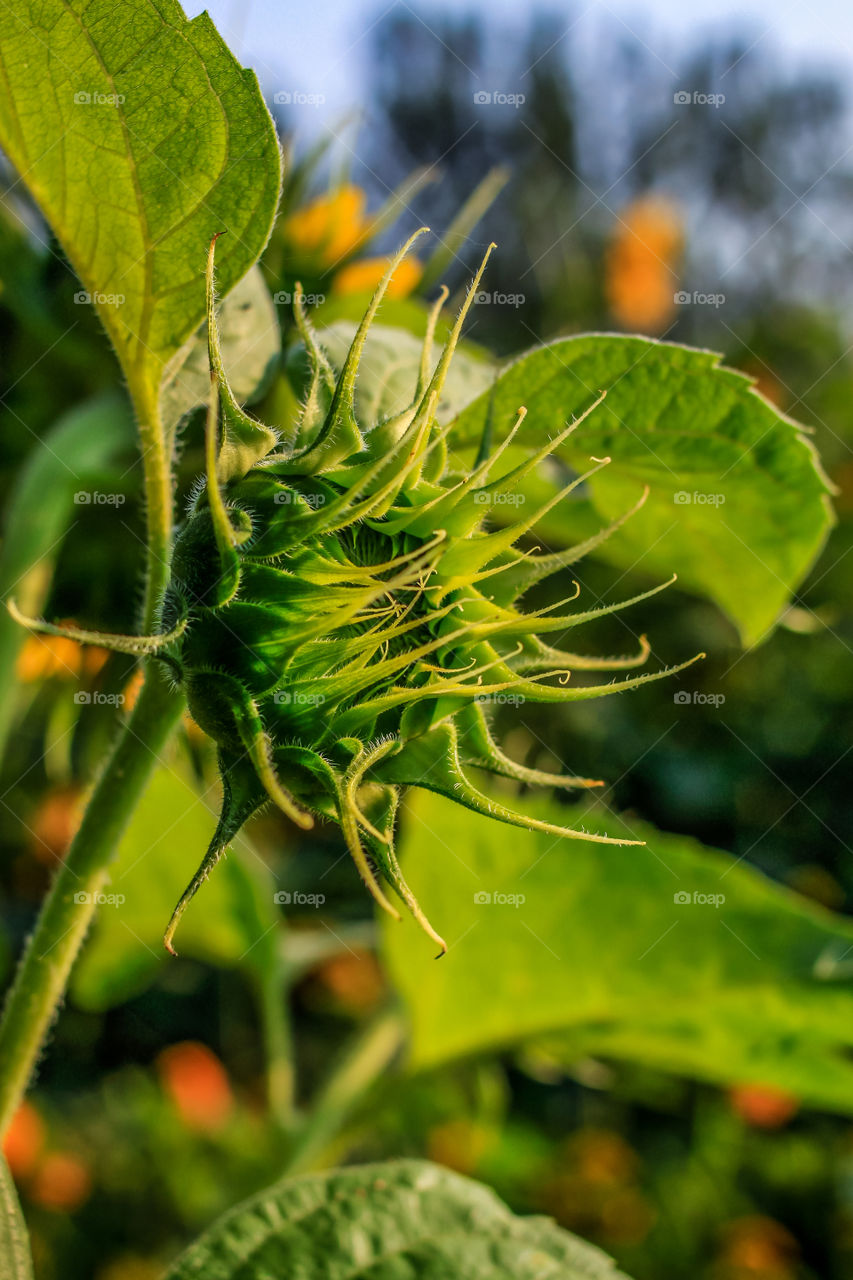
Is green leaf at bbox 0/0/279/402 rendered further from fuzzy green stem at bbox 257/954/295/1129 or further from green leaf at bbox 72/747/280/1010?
fuzzy green stem at bbox 257/954/295/1129

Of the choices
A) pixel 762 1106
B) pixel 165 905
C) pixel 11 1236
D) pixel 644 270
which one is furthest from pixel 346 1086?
pixel 644 270

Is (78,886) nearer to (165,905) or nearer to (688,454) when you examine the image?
(688,454)

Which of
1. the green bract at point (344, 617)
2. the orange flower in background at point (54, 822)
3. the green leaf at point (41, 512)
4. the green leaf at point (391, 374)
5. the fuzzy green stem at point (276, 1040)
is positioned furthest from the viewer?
the orange flower in background at point (54, 822)

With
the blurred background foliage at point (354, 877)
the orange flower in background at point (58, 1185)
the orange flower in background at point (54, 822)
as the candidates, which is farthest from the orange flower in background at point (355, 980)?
the orange flower in background at point (54, 822)

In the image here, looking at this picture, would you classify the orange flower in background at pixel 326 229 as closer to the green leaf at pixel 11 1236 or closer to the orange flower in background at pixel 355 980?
the green leaf at pixel 11 1236

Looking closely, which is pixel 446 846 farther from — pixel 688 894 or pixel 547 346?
pixel 547 346

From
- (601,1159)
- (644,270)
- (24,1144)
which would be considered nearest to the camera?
(24,1144)

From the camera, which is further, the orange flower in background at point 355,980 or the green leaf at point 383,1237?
the orange flower in background at point 355,980
